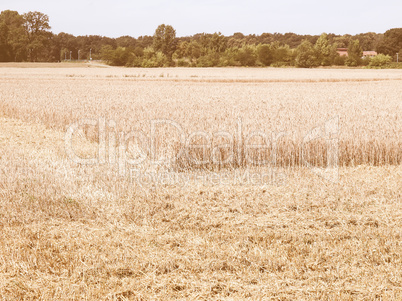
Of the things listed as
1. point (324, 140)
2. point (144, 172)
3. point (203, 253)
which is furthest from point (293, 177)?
point (203, 253)

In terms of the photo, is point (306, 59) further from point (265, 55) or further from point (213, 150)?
point (213, 150)

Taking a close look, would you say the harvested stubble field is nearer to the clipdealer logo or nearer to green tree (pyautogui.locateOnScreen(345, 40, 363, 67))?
the clipdealer logo

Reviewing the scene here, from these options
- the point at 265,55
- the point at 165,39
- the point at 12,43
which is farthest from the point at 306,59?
the point at 12,43

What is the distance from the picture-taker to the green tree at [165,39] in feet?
270

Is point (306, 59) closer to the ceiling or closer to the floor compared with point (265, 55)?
closer to the floor

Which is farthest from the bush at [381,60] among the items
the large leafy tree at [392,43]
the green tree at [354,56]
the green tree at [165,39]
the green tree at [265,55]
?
the green tree at [165,39]

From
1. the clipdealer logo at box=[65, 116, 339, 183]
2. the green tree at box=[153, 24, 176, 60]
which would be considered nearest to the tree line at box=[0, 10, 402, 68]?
the green tree at box=[153, 24, 176, 60]

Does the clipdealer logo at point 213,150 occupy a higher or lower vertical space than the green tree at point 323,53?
lower

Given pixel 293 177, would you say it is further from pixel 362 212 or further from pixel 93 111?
pixel 93 111

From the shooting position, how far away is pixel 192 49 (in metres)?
82.3

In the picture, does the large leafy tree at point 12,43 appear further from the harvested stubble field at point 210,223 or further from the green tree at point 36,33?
the harvested stubble field at point 210,223

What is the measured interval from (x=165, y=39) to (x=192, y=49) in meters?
6.09

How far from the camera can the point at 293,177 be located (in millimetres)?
6574

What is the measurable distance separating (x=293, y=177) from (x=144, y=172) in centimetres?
242
